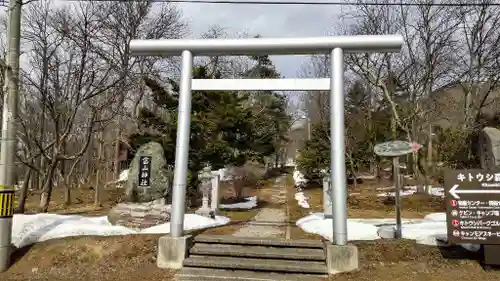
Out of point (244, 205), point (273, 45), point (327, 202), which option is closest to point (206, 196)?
point (327, 202)

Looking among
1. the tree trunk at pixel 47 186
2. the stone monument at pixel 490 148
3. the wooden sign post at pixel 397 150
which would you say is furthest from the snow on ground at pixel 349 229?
the tree trunk at pixel 47 186

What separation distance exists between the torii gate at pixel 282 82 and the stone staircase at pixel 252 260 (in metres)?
0.43

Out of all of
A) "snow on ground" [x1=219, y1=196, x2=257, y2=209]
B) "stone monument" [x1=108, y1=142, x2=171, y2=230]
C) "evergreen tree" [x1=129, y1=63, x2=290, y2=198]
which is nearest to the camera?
"stone monument" [x1=108, y1=142, x2=171, y2=230]

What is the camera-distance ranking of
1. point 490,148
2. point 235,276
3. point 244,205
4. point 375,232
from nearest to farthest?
point 235,276, point 375,232, point 490,148, point 244,205

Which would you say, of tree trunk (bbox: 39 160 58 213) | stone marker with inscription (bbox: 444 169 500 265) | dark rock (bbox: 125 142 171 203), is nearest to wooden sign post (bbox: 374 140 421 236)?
stone marker with inscription (bbox: 444 169 500 265)

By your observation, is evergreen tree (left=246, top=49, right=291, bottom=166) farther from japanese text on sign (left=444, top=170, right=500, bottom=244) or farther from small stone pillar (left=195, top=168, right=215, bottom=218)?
japanese text on sign (left=444, top=170, right=500, bottom=244)

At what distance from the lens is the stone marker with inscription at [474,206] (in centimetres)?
643

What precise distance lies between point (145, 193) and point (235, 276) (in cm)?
471

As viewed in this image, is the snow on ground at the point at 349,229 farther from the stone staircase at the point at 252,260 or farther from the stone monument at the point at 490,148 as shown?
the stone monument at the point at 490,148

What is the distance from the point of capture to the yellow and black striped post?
274 inches

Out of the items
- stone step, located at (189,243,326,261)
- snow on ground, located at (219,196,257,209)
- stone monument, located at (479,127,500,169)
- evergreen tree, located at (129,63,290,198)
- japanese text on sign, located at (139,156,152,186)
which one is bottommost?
snow on ground, located at (219,196,257,209)

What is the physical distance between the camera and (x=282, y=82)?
689 cm

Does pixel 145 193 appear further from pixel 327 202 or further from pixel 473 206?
pixel 473 206

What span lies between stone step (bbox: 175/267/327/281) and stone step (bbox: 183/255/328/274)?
0.25 ft
